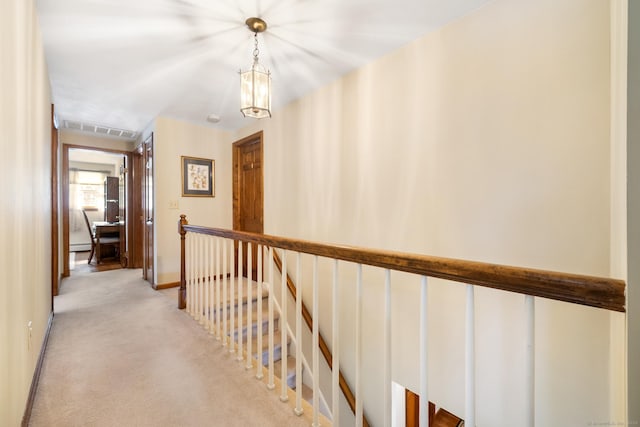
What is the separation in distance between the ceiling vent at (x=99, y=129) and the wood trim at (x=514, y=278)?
4581mm

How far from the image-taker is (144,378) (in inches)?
66.9

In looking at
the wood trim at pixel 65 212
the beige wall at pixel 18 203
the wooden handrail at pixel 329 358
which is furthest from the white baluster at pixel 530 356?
the wood trim at pixel 65 212

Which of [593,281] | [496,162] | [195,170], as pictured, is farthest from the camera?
[195,170]

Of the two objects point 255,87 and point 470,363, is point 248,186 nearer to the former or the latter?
point 255,87

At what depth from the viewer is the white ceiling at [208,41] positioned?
1655 mm

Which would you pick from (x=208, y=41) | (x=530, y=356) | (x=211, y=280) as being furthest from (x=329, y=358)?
(x=208, y=41)

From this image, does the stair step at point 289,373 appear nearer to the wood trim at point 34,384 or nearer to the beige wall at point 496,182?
the beige wall at point 496,182

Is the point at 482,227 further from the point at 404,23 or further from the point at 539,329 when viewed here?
the point at 404,23

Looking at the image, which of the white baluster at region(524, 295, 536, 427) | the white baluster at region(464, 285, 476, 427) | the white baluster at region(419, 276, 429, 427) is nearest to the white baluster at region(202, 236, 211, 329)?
the white baluster at region(419, 276, 429, 427)

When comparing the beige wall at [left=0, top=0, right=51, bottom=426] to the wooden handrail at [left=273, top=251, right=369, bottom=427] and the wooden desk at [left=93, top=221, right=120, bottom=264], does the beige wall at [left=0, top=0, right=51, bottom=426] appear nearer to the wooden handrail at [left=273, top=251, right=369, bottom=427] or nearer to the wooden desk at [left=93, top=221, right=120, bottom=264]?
the wooden handrail at [left=273, top=251, right=369, bottom=427]

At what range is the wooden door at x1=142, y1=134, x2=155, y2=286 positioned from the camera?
375 cm

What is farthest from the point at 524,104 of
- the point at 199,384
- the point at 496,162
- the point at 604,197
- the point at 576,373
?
the point at 199,384

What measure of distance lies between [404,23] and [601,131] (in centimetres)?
126

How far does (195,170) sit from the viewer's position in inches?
154
